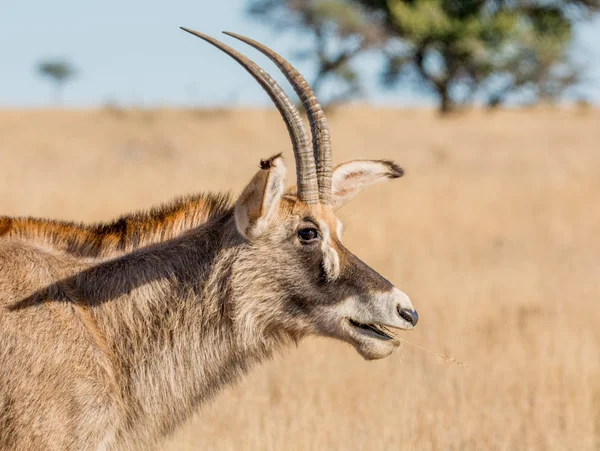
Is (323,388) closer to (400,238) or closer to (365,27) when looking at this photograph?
(400,238)

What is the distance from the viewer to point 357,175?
18.9 ft

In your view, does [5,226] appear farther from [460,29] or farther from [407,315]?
[460,29]

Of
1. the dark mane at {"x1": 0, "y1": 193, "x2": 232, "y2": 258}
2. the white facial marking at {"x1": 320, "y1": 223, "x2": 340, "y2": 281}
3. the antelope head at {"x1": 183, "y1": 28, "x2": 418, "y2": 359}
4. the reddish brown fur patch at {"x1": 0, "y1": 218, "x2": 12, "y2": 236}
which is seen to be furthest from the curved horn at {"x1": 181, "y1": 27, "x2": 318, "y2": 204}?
the reddish brown fur patch at {"x1": 0, "y1": 218, "x2": 12, "y2": 236}

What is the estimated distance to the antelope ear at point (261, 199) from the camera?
4.69m

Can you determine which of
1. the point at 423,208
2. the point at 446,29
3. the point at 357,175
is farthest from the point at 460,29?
the point at 357,175

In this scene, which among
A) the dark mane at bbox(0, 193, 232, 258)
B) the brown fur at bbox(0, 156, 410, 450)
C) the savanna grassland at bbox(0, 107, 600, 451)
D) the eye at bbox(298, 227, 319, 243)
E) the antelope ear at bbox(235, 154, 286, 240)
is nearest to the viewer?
the antelope ear at bbox(235, 154, 286, 240)

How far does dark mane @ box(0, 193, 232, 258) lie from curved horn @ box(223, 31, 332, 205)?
1.89 ft

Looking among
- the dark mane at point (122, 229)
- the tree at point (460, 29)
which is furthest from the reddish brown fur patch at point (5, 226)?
the tree at point (460, 29)

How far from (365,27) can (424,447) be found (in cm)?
2926

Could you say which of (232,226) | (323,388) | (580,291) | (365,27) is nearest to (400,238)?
(580,291)

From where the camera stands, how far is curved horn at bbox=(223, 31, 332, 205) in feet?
17.0

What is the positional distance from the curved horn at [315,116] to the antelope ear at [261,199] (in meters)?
0.33

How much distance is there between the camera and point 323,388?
303 inches

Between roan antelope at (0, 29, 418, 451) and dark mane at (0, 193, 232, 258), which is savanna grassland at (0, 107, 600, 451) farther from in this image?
dark mane at (0, 193, 232, 258)
